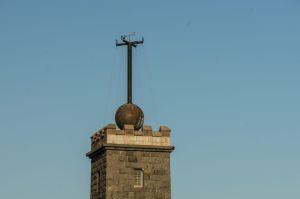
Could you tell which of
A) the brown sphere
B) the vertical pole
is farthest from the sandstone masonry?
the vertical pole

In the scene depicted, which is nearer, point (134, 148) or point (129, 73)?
point (134, 148)

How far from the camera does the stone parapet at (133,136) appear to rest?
1672 inches

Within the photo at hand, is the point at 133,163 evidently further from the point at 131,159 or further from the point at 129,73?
the point at 129,73

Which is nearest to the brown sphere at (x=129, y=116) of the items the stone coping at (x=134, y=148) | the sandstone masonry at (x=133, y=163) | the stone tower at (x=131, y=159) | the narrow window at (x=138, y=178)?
the stone tower at (x=131, y=159)

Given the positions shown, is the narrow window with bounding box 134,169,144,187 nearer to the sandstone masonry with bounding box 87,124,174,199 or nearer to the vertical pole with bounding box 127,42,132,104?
→ the sandstone masonry with bounding box 87,124,174,199

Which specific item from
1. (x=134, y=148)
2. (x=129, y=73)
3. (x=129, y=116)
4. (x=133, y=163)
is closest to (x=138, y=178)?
(x=133, y=163)

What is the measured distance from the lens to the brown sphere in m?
43.6

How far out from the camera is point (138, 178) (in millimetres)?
42438

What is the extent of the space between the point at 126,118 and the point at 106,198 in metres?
5.18

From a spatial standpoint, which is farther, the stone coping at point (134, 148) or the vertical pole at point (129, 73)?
the vertical pole at point (129, 73)

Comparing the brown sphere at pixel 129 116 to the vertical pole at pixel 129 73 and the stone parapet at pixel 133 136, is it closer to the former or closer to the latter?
the stone parapet at pixel 133 136

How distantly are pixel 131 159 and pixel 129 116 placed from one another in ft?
9.19

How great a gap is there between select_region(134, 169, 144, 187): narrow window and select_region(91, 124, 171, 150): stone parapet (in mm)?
1656

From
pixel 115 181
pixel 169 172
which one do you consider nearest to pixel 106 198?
pixel 115 181
